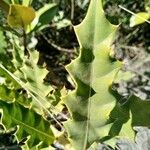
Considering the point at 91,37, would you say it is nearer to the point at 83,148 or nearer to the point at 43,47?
the point at 83,148

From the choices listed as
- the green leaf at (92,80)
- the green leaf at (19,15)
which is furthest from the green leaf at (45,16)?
the green leaf at (92,80)

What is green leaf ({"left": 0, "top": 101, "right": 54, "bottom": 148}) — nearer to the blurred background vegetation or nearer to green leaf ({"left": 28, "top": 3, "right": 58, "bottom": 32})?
green leaf ({"left": 28, "top": 3, "right": 58, "bottom": 32})

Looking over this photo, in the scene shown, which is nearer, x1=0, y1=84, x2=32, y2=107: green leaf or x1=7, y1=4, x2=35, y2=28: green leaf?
x1=0, y1=84, x2=32, y2=107: green leaf

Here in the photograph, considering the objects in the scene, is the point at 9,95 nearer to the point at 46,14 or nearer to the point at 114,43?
the point at 46,14

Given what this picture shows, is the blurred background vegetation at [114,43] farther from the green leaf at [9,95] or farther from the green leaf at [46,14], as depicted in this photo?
the green leaf at [9,95]

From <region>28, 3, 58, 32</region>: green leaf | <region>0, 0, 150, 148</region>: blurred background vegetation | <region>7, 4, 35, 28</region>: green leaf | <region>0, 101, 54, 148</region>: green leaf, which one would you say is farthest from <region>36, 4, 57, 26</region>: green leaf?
<region>0, 101, 54, 148</region>: green leaf

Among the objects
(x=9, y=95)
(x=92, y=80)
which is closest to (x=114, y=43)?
(x=9, y=95)
